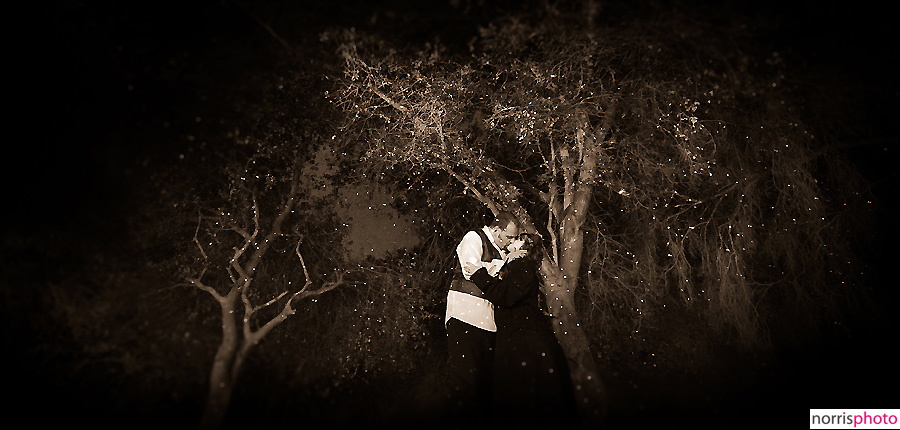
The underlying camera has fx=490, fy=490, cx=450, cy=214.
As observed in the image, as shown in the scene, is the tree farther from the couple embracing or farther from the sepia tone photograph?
the couple embracing

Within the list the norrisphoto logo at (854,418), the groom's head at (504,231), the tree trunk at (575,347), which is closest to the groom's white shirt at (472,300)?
the groom's head at (504,231)

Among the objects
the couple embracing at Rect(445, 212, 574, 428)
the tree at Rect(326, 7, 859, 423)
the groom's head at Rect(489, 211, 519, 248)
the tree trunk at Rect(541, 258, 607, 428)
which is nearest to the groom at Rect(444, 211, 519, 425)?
the couple embracing at Rect(445, 212, 574, 428)

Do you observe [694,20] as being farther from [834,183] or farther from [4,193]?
[4,193]

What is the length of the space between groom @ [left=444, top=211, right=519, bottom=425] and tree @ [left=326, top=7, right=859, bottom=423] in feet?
2.32

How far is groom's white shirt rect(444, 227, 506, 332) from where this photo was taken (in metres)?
3.69

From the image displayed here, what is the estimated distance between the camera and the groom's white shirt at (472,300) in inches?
145

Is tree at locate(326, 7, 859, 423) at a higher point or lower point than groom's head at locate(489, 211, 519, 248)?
higher

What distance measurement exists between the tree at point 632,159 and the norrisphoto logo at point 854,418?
125cm

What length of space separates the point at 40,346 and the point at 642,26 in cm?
383

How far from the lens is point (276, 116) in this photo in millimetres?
4016

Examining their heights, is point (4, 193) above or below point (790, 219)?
below

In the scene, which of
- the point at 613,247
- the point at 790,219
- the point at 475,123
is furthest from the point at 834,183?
the point at 475,123

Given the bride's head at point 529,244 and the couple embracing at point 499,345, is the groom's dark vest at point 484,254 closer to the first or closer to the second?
the couple embracing at point 499,345

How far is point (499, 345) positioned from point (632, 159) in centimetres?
Answer: 218
